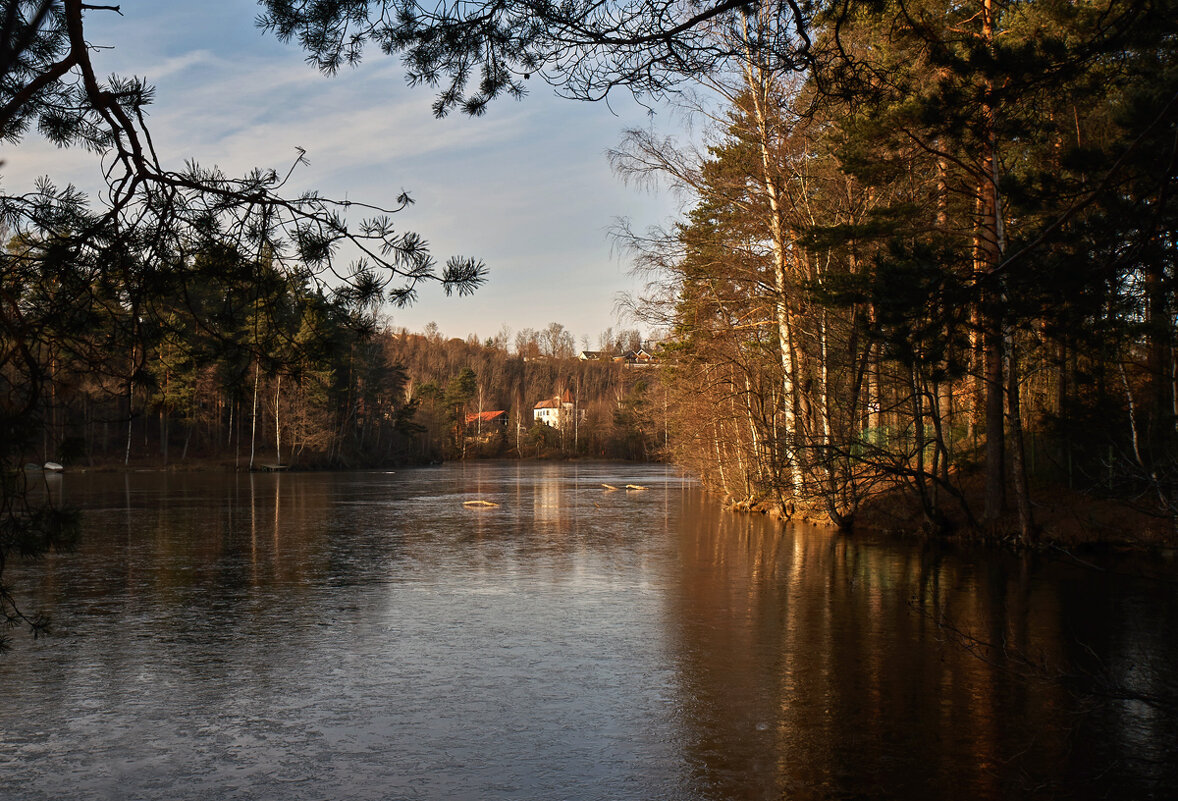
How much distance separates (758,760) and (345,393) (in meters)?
61.1

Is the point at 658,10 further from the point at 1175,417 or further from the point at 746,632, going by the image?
the point at 1175,417

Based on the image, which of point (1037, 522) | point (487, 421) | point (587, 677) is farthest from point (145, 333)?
point (487, 421)

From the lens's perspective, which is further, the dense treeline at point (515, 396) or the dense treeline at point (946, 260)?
the dense treeline at point (515, 396)

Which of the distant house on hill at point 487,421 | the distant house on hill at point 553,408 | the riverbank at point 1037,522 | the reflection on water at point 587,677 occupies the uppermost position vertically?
the distant house on hill at point 553,408

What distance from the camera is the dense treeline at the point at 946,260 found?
5.79 meters

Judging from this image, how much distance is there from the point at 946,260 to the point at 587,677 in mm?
4440

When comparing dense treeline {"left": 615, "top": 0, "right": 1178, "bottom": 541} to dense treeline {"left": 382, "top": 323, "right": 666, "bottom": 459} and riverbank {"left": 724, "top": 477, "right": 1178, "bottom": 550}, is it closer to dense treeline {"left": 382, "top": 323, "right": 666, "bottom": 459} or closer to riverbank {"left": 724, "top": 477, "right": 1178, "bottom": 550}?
riverbank {"left": 724, "top": 477, "right": 1178, "bottom": 550}

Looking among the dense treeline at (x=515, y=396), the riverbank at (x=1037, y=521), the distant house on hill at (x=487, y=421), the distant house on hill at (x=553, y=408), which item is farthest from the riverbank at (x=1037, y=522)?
the distant house on hill at (x=553, y=408)

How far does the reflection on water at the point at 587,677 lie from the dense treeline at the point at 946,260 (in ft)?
5.61

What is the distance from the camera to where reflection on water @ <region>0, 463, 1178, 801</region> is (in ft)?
18.4

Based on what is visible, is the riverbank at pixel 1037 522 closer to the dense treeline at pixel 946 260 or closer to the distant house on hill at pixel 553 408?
the dense treeline at pixel 946 260

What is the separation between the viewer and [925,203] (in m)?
15.8

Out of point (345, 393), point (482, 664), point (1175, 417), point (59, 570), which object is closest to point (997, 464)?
point (1175, 417)

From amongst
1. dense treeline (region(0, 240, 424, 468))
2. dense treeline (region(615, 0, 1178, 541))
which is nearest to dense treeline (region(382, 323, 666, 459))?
dense treeline (region(615, 0, 1178, 541))
